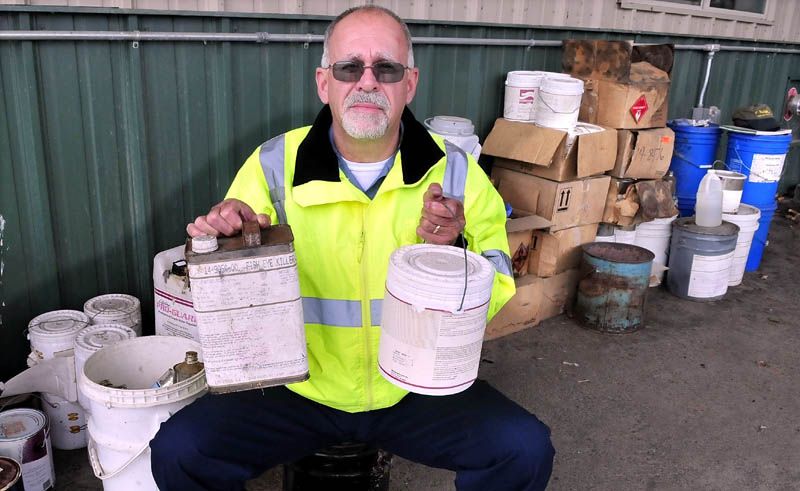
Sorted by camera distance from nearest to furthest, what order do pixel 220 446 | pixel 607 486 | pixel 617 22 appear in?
1. pixel 220 446
2. pixel 607 486
3. pixel 617 22

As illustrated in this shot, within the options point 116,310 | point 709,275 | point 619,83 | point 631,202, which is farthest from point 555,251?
point 116,310

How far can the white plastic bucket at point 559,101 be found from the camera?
4164 mm

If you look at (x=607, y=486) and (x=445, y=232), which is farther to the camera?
(x=607, y=486)

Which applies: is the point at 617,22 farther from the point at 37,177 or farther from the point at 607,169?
the point at 37,177

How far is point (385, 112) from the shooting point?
219 cm

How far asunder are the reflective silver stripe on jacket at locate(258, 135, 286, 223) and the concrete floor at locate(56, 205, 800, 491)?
4.04 feet

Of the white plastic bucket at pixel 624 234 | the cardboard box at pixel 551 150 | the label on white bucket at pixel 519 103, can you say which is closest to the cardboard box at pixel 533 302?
the white plastic bucket at pixel 624 234

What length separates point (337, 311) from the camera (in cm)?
216

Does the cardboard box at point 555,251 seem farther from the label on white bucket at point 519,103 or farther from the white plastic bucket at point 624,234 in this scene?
the label on white bucket at point 519,103

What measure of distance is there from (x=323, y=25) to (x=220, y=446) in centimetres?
245

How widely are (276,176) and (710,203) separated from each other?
372cm

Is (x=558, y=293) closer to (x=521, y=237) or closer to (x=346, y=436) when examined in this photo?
(x=521, y=237)

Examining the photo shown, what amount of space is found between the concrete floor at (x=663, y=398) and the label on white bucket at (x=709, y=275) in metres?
0.10

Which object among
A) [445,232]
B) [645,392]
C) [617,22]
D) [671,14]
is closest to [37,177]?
[445,232]
